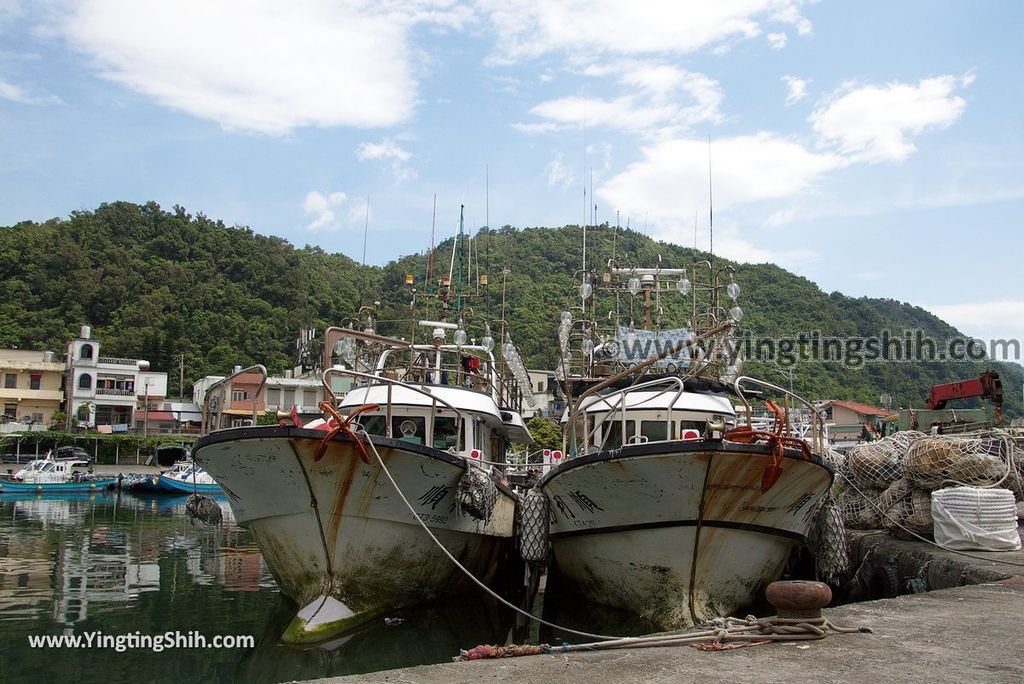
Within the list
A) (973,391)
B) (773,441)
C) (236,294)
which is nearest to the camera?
(773,441)

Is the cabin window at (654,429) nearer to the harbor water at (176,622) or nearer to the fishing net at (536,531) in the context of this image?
the fishing net at (536,531)

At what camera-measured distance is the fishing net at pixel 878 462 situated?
40.6 ft

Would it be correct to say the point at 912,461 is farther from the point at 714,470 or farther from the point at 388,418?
the point at 388,418

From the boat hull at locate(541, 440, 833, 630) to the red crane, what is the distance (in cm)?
1408

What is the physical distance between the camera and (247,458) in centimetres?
945

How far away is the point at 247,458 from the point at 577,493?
3.84 meters

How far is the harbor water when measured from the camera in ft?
28.1

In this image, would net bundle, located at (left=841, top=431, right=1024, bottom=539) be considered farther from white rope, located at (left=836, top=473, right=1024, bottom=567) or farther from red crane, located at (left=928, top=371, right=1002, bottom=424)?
red crane, located at (left=928, top=371, right=1002, bottom=424)

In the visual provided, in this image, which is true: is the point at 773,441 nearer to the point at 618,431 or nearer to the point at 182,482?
the point at 618,431

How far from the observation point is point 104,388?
54.8m

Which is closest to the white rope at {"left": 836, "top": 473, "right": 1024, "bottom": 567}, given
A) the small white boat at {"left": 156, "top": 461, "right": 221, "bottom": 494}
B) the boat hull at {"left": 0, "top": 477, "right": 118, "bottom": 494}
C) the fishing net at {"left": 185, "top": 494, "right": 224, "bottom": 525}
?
the fishing net at {"left": 185, "top": 494, "right": 224, "bottom": 525}

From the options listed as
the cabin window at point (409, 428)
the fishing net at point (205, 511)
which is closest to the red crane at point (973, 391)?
the cabin window at point (409, 428)

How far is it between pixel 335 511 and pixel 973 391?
20.1 metres

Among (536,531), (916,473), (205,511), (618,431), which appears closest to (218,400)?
(536,531)
